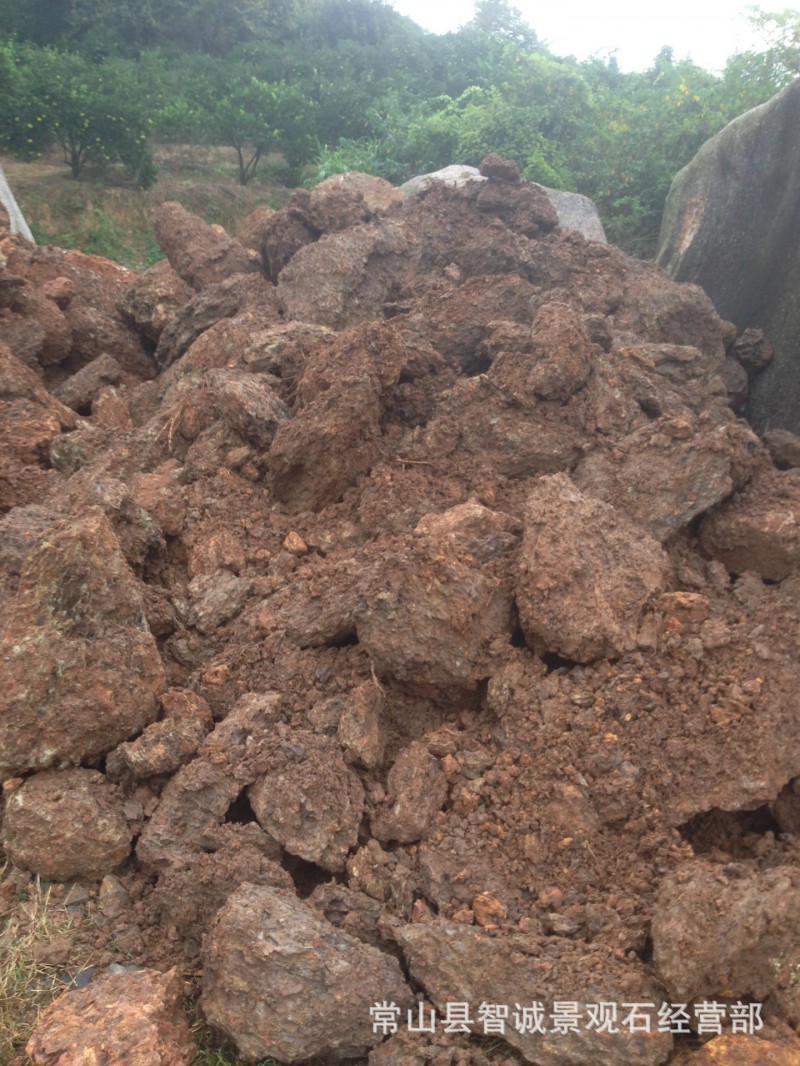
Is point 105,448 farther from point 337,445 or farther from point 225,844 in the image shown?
point 225,844

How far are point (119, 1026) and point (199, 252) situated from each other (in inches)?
223

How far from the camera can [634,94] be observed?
45.9 feet

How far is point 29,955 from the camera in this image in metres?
2.62

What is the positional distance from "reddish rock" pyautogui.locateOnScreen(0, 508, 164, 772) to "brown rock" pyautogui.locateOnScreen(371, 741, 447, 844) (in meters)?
0.96

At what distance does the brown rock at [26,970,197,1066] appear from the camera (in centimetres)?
227

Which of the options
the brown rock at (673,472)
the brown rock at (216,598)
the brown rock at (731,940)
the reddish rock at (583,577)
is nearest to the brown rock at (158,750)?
the brown rock at (216,598)

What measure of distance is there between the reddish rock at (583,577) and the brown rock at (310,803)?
0.88m

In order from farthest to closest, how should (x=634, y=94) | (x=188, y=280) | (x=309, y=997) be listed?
(x=634, y=94)
(x=188, y=280)
(x=309, y=997)

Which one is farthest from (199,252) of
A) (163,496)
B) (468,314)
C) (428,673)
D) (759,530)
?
(759,530)

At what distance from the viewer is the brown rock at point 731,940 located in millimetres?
2195

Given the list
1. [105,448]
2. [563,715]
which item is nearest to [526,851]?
[563,715]

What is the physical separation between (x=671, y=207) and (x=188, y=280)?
13.3 feet

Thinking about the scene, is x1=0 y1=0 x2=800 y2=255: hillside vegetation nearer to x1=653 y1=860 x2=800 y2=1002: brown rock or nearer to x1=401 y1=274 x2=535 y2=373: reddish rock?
x1=401 y1=274 x2=535 y2=373: reddish rock

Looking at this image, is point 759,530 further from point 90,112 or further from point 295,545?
point 90,112
